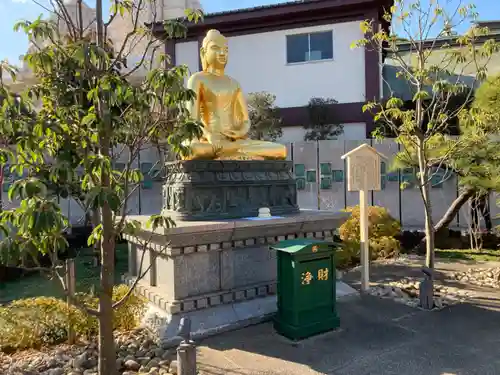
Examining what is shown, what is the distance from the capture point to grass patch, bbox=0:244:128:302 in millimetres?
7840

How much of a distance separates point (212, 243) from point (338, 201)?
8001 mm

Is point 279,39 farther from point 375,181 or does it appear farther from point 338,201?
point 375,181

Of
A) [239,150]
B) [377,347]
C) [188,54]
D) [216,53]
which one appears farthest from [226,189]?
[188,54]

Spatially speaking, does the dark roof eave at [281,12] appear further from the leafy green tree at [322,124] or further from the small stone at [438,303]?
the small stone at [438,303]

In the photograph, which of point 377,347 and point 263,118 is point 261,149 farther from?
point 263,118

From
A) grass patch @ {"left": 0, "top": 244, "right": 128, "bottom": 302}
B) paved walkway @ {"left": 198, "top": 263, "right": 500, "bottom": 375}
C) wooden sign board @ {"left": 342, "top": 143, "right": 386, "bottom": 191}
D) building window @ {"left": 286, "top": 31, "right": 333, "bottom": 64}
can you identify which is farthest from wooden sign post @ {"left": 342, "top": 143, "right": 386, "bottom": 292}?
building window @ {"left": 286, "top": 31, "right": 333, "bottom": 64}

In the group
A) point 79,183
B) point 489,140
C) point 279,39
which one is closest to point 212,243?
point 79,183

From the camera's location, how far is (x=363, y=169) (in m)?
6.54

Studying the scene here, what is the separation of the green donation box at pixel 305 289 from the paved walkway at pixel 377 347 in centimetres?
15

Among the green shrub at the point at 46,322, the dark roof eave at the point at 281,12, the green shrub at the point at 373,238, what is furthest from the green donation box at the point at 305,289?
the dark roof eave at the point at 281,12

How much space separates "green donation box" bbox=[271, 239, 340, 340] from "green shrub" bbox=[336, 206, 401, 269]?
411 centimetres

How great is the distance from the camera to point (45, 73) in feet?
10.5

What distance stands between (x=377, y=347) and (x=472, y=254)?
655 cm

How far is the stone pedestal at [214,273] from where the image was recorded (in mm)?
4855
